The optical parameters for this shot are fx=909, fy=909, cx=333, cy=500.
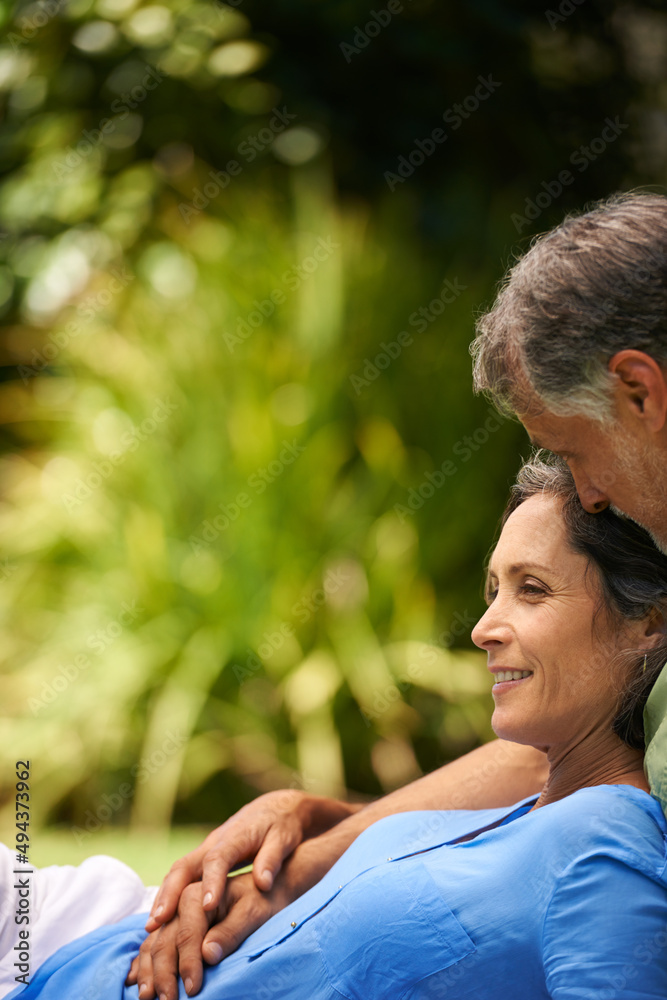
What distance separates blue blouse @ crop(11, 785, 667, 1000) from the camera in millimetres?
1194

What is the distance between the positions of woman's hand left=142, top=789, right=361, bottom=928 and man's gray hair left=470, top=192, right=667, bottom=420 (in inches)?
41.2

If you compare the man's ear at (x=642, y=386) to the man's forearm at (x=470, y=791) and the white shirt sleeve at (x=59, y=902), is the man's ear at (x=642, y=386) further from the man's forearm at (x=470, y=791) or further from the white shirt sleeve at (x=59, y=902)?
the white shirt sleeve at (x=59, y=902)

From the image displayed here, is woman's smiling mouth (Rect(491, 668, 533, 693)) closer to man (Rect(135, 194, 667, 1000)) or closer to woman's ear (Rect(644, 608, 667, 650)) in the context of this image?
woman's ear (Rect(644, 608, 667, 650))

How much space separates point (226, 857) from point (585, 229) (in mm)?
1342

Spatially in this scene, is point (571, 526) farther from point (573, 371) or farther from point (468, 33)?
point (468, 33)

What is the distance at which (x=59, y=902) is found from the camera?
1.88 metres

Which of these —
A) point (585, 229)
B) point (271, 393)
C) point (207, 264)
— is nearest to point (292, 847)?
point (585, 229)

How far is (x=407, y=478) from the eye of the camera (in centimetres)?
416

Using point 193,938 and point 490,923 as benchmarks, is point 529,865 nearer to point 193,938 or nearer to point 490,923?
point 490,923

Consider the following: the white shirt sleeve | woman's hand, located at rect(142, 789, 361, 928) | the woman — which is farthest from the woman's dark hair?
the white shirt sleeve

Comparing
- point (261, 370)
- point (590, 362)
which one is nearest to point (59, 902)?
point (590, 362)

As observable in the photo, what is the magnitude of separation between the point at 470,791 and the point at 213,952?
649 millimetres

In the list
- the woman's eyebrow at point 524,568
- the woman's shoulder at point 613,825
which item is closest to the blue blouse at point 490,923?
the woman's shoulder at point 613,825

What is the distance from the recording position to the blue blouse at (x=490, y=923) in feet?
3.92
